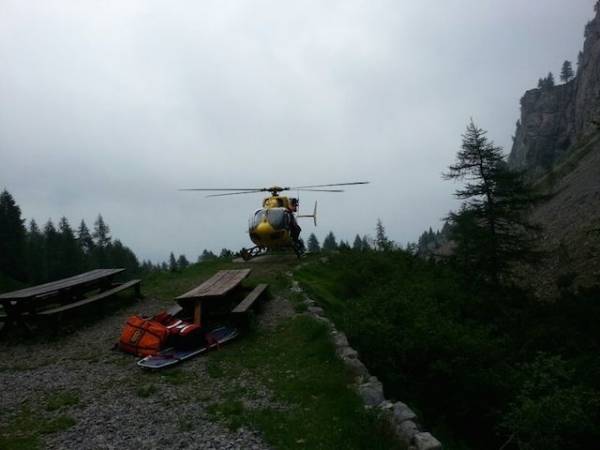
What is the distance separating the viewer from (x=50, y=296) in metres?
13.5

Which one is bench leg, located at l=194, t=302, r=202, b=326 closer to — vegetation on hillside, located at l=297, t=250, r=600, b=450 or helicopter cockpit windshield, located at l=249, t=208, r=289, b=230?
vegetation on hillside, located at l=297, t=250, r=600, b=450

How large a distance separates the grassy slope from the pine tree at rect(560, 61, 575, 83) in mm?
156044

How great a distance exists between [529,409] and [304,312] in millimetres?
A: 6506

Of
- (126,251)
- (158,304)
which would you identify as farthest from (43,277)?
(158,304)

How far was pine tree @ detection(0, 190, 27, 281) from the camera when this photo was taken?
179 ft

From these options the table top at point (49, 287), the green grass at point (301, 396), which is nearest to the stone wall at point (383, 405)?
the green grass at point (301, 396)

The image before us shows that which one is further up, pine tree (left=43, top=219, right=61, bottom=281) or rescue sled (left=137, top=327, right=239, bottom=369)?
pine tree (left=43, top=219, right=61, bottom=281)

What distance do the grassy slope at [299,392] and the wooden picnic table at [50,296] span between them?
5379 mm

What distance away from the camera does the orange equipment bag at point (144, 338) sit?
9750 mm

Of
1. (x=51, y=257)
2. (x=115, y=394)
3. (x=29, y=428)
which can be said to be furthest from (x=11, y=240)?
(x=29, y=428)

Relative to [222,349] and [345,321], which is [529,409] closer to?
[345,321]

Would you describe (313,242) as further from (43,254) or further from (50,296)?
(50,296)

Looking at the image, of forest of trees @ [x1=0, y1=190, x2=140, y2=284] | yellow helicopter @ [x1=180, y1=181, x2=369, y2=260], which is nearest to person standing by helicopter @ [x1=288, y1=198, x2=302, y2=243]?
yellow helicopter @ [x1=180, y1=181, x2=369, y2=260]

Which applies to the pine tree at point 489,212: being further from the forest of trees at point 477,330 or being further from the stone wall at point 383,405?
the stone wall at point 383,405
